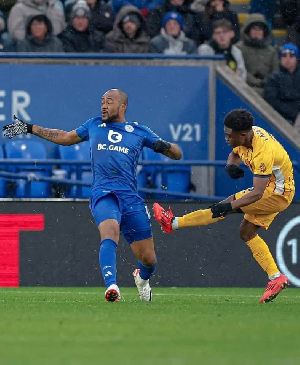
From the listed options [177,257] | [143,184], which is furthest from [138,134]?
[143,184]

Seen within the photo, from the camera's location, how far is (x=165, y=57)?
16.6 meters

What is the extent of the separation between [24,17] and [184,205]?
447 cm

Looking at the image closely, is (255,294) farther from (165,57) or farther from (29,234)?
(165,57)

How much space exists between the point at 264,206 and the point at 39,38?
6660mm

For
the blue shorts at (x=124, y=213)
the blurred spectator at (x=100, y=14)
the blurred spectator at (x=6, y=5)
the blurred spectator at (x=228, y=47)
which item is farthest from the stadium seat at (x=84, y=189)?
the blue shorts at (x=124, y=213)

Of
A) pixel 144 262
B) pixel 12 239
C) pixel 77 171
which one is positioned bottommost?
pixel 12 239

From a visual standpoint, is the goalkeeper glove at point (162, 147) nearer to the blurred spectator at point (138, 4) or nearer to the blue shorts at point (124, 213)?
the blue shorts at point (124, 213)

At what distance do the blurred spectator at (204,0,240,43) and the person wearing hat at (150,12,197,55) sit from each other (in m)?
0.59

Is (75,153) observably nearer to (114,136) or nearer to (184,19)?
(184,19)

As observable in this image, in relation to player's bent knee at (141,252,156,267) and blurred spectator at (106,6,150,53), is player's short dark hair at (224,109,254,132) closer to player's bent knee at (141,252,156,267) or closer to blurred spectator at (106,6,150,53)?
player's bent knee at (141,252,156,267)

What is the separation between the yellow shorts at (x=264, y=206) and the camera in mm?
11039

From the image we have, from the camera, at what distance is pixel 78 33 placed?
1702 cm

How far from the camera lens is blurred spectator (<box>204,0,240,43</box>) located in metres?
17.9

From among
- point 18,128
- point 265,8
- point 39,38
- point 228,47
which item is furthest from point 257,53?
point 18,128
